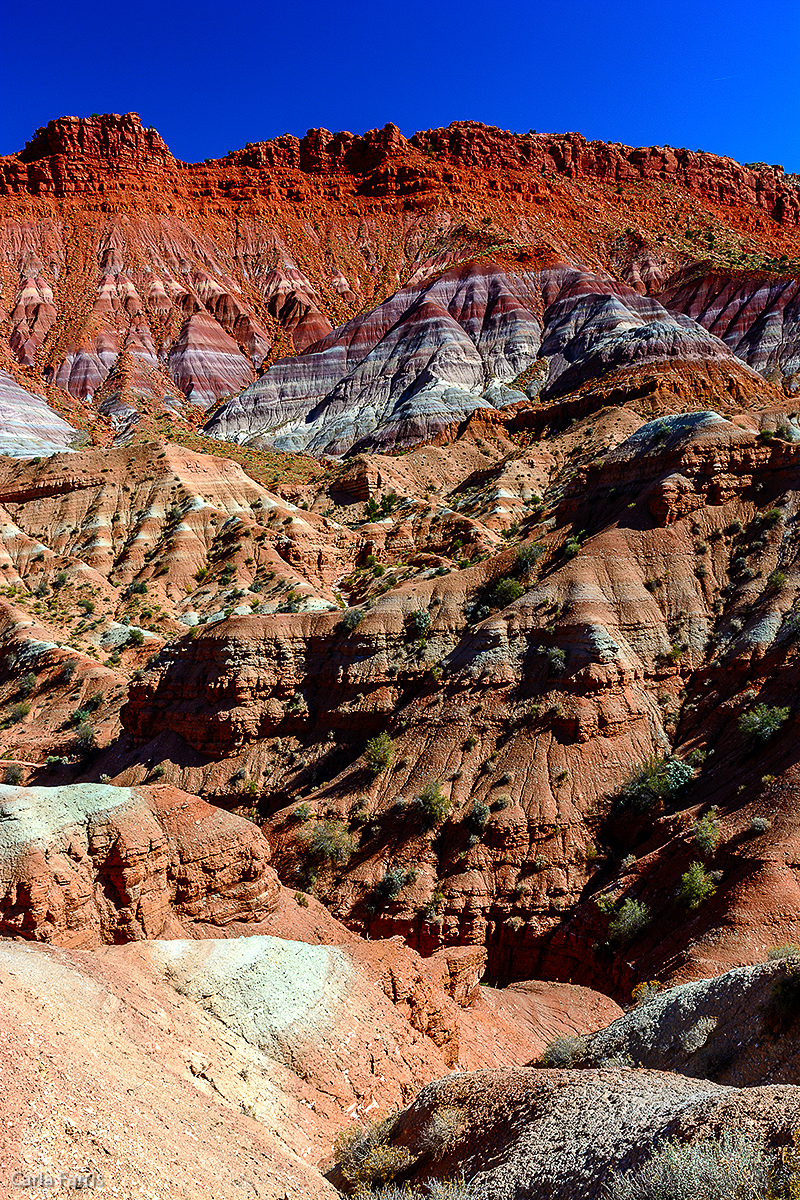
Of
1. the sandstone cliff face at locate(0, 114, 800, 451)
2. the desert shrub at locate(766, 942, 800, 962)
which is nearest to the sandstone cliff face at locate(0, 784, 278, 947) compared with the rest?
the desert shrub at locate(766, 942, 800, 962)

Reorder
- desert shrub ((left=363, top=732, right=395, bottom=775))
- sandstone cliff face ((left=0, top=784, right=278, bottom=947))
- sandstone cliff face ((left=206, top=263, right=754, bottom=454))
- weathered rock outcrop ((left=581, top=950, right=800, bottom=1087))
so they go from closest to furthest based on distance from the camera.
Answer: weathered rock outcrop ((left=581, top=950, right=800, bottom=1087)) → sandstone cliff face ((left=0, top=784, right=278, bottom=947)) → desert shrub ((left=363, top=732, right=395, bottom=775)) → sandstone cliff face ((left=206, top=263, right=754, bottom=454))

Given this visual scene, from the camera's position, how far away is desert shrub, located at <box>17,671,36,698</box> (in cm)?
4475

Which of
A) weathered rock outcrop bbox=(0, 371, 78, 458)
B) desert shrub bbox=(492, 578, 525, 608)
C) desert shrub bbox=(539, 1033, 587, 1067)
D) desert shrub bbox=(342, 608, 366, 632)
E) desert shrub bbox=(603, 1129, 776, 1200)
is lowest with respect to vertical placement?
desert shrub bbox=(539, 1033, 587, 1067)

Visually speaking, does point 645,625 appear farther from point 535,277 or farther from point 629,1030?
point 535,277

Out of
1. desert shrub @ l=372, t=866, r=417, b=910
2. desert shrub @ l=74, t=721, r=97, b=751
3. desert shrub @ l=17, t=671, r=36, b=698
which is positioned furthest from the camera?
desert shrub @ l=17, t=671, r=36, b=698

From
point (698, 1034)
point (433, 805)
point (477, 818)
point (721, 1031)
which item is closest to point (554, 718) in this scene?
point (477, 818)

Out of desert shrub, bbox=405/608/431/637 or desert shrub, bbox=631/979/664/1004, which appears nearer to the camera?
desert shrub, bbox=631/979/664/1004

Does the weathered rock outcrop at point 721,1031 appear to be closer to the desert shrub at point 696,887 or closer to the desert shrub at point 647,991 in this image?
the desert shrub at point 647,991

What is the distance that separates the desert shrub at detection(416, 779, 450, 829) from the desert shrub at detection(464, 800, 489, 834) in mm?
856

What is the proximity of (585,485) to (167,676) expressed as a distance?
21506 millimetres

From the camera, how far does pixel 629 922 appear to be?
20484mm

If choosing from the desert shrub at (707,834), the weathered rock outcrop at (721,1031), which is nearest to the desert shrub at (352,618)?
the desert shrub at (707,834)

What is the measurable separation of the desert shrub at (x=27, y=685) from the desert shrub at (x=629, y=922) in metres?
35.7

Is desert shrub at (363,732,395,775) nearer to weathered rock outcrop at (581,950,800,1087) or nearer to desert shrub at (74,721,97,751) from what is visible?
weathered rock outcrop at (581,950,800,1087)
